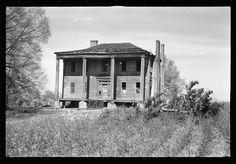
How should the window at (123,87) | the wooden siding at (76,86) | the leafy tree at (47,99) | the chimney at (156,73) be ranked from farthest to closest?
the leafy tree at (47,99) < the chimney at (156,73) < the wooden siding at (76,86) < the window at (123,87)

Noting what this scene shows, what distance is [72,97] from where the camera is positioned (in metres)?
31.4

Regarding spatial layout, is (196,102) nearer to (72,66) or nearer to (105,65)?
(105,65)

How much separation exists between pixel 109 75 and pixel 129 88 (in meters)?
2.94

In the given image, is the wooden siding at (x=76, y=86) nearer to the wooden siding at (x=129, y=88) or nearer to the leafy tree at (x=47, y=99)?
the wooden siding at (x=129, y=88)

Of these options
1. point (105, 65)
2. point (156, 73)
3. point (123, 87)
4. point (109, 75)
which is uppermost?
point (105, 65)

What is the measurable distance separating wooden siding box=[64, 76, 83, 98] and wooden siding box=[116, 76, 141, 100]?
446 cm

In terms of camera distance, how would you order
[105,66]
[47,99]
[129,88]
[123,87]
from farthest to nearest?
[47,99]
[105,66]
[123,87]
[129,88]

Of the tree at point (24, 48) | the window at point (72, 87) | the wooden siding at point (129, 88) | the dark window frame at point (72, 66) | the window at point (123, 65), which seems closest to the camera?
the tree at point (24, 48)

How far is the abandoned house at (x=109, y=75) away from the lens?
96.1 feet

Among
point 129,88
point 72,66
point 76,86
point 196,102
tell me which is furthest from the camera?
point 72,66

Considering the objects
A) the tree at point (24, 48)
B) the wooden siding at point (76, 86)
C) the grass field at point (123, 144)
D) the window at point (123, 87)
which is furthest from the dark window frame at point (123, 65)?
the grass field at point (123, 144)

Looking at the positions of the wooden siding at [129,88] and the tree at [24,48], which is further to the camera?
the wooden siding at [129,88]

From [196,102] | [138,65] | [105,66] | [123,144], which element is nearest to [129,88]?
[138,65]

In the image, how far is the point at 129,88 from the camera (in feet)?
99.6
